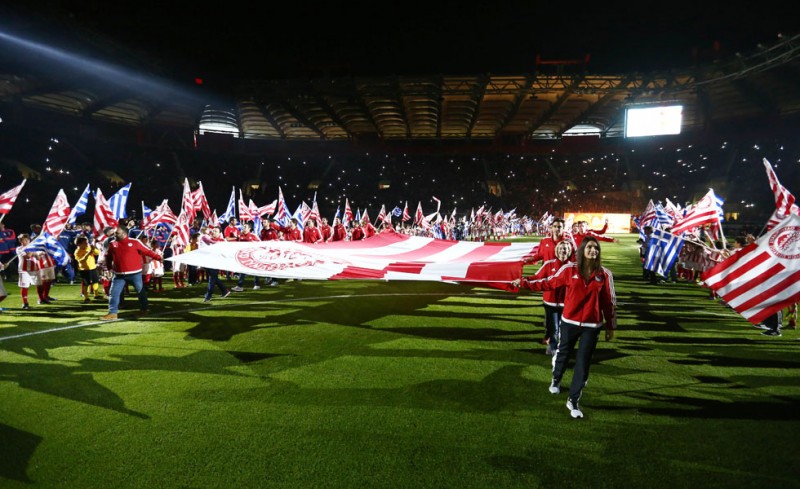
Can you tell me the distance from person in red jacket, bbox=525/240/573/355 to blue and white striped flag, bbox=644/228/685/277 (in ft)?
19.7

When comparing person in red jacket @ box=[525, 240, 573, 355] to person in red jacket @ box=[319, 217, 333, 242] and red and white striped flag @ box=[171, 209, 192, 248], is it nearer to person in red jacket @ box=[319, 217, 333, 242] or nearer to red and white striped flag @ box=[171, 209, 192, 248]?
red and white striped flag @ box=[171, 209, 192, 248]

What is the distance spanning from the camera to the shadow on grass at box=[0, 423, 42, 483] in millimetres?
3674

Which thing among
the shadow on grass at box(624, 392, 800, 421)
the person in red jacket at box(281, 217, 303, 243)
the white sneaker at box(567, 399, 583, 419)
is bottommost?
the shadow on grass at box(624, 392, 800, 421)

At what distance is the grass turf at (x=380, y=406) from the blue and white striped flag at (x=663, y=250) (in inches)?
84.9

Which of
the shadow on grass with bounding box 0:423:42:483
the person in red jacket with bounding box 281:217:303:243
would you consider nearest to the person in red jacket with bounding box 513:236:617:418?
the shadow on grass with bounding box 0:423:42:483

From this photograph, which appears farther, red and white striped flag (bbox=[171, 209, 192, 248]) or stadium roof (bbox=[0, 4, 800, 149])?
stadium roof (bbox=[0, 4, 800, 149])

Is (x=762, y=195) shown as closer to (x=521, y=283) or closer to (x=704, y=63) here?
(x=704, y=63)

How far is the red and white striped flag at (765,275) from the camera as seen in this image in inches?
200

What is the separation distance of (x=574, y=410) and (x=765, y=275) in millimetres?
2975

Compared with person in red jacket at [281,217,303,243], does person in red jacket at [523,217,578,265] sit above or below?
below

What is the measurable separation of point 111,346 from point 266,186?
1731 inches

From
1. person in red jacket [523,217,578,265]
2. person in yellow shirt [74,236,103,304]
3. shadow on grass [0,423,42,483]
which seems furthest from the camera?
person in yellow shirt [74,236,103,304]

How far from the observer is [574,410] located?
4.79m

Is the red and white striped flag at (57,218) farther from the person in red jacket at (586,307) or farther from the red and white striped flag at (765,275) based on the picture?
the red and white striped flag at (765,275)
